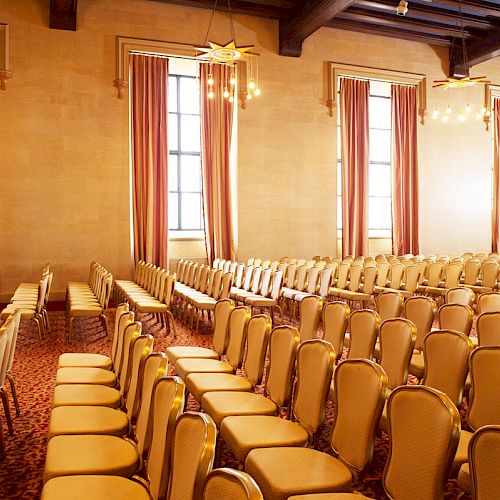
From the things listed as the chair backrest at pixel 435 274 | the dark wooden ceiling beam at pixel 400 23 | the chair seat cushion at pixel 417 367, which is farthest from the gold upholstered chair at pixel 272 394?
the dark wooden ceiling beam at pixel 400 23

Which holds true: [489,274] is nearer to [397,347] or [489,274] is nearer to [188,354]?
[397,347]

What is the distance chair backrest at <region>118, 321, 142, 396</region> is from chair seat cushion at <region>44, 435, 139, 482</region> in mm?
726

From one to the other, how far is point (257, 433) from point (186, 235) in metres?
10.5

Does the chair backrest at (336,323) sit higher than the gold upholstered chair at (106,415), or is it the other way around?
the chair backrest at (336,323)

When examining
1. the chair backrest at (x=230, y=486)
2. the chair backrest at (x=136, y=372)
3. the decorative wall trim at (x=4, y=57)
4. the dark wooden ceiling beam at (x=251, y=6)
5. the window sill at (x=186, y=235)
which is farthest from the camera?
the window sill at (x=186, y=235)

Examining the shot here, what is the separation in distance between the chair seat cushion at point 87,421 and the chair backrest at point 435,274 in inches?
285

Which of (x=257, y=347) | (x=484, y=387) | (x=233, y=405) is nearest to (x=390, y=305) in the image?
(x=257, y=347)

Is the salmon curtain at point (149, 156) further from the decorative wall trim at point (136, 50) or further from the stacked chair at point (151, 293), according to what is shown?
the stacked chair at point (151, 293)

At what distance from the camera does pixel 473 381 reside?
9.91ft

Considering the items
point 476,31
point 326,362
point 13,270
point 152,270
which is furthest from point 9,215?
point 476,31

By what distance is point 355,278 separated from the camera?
927cm

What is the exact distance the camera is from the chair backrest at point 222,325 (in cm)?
473

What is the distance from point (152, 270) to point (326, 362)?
685cm

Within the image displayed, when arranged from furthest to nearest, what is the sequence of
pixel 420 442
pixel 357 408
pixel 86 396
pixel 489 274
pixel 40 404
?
pixel 489 274 < pixel 40 404 < pixel 86 396 < pixel 357 408 < pixel 420 442
